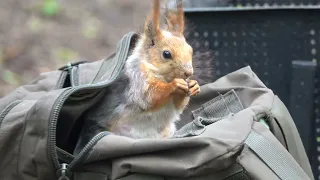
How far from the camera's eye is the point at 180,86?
1.43m

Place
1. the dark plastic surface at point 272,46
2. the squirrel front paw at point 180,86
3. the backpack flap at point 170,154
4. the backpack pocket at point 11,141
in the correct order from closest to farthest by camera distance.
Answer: the backpack flap at point 170,154 < the backpack pocket at point 11,141 < the squirrel front paw at point 180,86 < the dark plastic surface at point 272,46

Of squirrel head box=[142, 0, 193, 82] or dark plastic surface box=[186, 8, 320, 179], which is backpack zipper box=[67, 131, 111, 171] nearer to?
squirrel head box=[142, 0, 193, 82]

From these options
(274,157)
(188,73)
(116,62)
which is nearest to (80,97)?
(116,62)

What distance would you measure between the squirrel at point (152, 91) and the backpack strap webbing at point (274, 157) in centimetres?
27

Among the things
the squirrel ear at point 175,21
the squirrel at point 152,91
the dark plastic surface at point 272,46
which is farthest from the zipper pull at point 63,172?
the dark plastic surface at point 272,46

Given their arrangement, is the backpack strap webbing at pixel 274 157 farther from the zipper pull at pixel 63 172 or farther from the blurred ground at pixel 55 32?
the blurred ground at pixel 55 32


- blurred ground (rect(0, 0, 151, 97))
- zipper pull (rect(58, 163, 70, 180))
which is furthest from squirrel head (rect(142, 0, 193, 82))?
blurred ground (rect(0, 0, 151, 97))

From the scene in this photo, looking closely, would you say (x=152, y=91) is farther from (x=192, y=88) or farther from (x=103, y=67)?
(x=103, y=67)

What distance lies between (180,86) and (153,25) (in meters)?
0.18

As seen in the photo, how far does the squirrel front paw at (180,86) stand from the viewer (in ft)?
Answer: 4.68

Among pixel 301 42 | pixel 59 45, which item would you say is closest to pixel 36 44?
pixel 59 45

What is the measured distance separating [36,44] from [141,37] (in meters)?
1.78

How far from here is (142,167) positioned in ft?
3.72

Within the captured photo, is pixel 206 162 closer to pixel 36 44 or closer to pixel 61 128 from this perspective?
pixel 61 128
